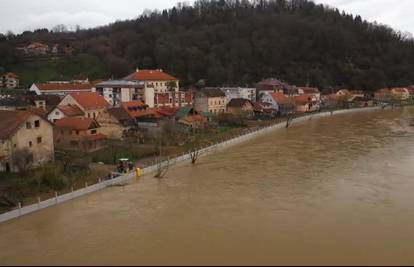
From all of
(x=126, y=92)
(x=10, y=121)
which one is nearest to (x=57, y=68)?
(x=126, y=92)

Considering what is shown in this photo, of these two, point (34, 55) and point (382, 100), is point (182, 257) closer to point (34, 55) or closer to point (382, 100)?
point (382, 100)

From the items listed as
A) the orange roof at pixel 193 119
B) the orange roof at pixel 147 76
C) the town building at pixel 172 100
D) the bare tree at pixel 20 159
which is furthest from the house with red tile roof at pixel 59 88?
the bare tree at pixel 20 159

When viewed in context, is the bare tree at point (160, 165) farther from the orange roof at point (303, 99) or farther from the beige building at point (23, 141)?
the orange roof at point (303, 99)

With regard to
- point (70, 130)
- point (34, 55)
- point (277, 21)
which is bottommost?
point (70, 130)

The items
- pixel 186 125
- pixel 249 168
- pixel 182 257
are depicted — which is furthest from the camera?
pixel 186 125

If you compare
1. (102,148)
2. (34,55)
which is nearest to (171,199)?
(102,148)

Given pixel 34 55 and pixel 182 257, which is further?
pixel 34 55
